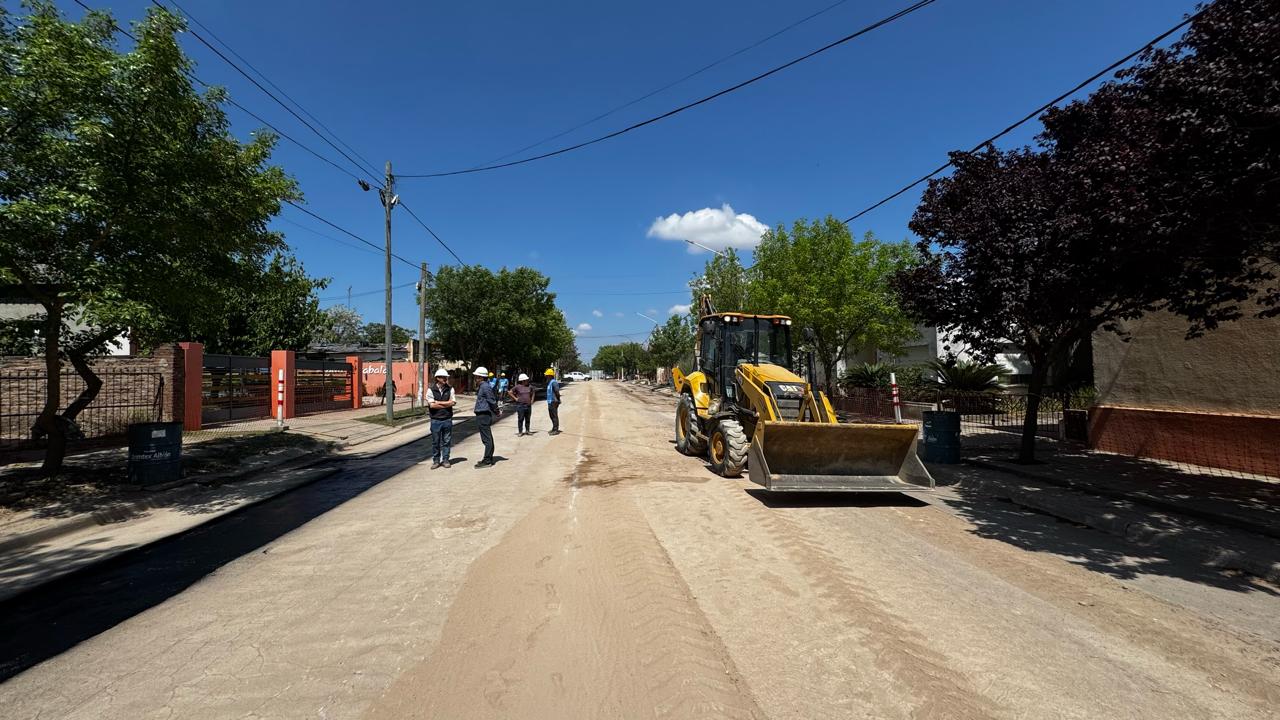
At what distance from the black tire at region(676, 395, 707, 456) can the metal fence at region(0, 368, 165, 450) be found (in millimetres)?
11581

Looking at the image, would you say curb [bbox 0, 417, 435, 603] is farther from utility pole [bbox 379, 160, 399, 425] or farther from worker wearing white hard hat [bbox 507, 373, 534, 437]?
utility pole [bbox 379, 160, 399, 425]

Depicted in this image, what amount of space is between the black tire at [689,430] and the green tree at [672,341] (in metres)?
40.6

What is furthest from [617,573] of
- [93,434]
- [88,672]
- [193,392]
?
[193,392]

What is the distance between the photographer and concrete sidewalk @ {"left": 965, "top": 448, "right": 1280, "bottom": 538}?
6.93 metres

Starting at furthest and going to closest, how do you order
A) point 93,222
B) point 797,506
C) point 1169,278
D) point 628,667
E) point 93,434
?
point 93,434 < point 1169,278 < point 797,506 < point 93,222 < point 628,667

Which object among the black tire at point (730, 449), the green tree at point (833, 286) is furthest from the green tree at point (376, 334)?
the black tire at point (730, 449)

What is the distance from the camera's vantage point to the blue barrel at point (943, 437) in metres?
11.5

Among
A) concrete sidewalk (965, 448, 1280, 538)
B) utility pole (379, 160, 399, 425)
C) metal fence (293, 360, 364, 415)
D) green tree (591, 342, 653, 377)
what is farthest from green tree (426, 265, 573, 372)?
green tree (591, 342, 653, 377)

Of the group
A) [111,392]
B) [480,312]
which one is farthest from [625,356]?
[111,392]

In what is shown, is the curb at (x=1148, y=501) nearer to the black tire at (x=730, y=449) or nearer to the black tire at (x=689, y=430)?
the black tire at (x=730, y=449)

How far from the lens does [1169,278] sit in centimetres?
824

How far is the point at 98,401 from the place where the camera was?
13.6m

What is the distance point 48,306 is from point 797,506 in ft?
32.5

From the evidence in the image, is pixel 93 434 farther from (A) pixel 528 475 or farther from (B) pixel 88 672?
(B) pixel 88 672
